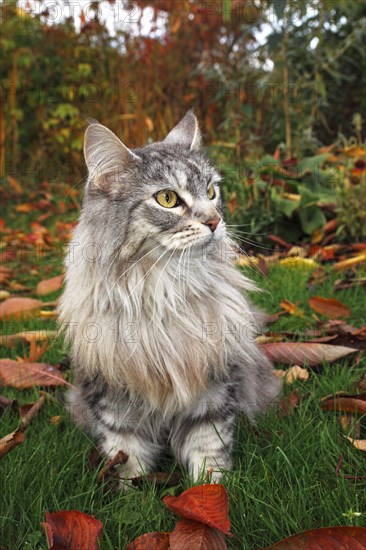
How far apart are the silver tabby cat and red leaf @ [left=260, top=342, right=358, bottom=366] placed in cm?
54

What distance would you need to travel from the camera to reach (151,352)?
208 centimetres

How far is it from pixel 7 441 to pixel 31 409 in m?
0.38

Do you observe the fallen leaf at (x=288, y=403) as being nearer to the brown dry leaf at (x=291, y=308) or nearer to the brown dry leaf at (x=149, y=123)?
the brown dry leaf at (x=291, y=308)

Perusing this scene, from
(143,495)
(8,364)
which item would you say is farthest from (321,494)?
(8,364)

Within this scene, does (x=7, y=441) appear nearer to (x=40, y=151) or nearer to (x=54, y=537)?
(x=54, y=537)

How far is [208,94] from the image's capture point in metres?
7.05

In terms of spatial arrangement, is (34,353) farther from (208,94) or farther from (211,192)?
(208,94)

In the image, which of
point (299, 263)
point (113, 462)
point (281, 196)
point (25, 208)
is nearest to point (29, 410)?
point (113, 462)

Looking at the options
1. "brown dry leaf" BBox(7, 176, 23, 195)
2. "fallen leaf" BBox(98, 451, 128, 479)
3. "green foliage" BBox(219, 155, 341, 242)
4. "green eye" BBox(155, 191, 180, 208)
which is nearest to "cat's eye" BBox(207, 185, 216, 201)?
"green eye" BBox(155, 191, 180, 208)

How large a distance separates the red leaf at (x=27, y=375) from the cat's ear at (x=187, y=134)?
3.85ft

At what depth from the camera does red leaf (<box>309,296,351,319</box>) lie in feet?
10.1

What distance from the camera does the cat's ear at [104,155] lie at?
2.05m

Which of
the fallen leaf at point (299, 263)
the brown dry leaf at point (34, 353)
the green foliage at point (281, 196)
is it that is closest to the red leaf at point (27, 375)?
the brown dry leaf at point (34, 353)

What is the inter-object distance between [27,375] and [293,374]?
3.97 feet
